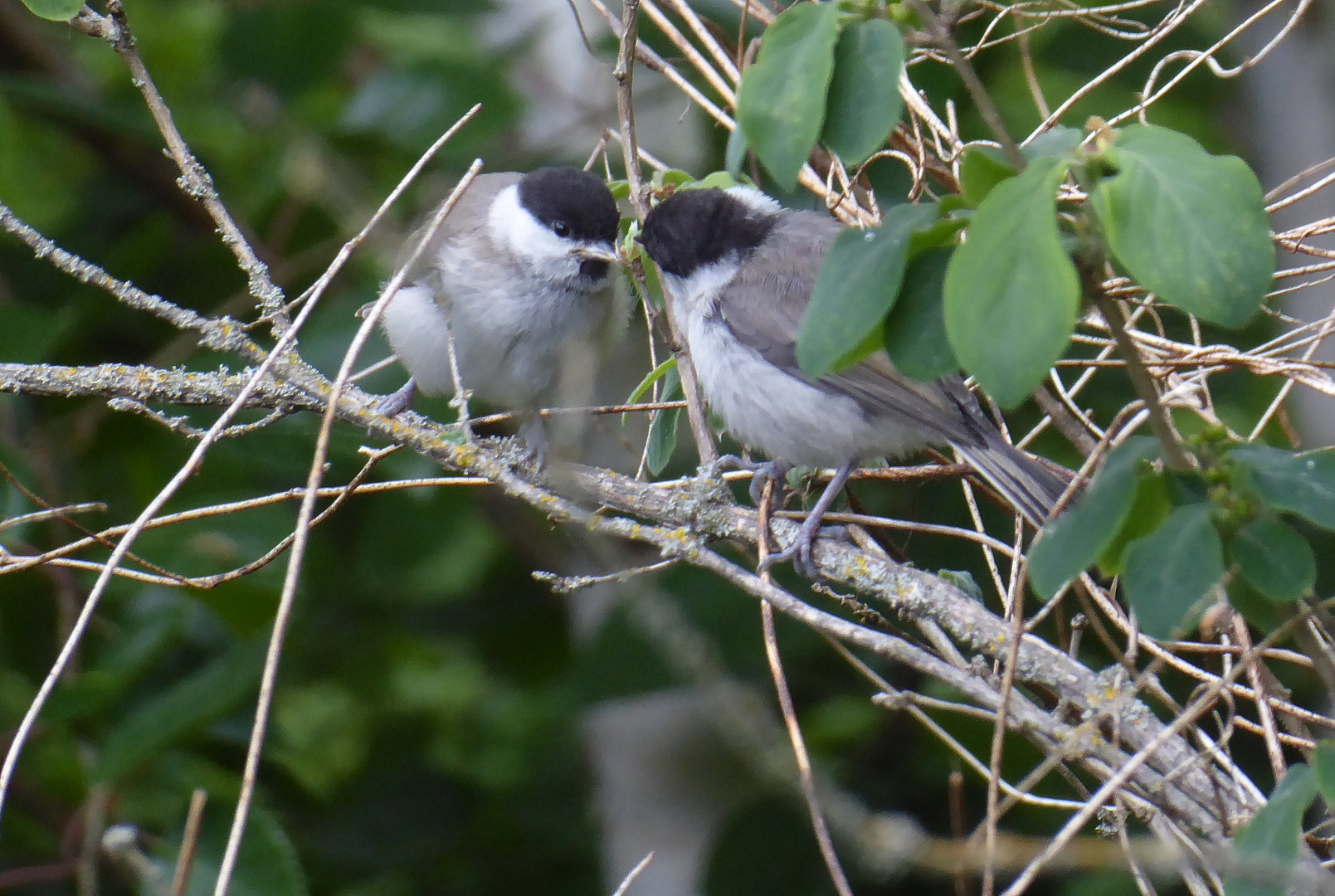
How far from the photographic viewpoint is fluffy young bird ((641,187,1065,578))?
7.88 ft

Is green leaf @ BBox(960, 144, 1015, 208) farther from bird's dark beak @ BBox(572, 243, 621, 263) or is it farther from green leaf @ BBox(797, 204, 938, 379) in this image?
bird's dark beak @ BBox(572, 243, 621, 263)

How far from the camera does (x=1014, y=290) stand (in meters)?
1.18

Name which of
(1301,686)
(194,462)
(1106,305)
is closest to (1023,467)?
(1106,305)

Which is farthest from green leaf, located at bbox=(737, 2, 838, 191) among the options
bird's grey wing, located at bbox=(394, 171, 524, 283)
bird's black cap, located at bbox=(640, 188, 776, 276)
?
bird's grey wing, located at bbox=(394, 171, 524, 283)

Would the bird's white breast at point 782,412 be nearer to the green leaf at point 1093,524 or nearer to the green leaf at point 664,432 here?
the green leaf at point 664,432

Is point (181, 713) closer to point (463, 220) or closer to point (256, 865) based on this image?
point (256, 865)

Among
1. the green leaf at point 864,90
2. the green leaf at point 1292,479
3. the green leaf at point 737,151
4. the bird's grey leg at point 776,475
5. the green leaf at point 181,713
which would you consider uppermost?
the green leaf at point 864,90

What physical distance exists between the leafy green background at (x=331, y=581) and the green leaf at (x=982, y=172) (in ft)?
6.26

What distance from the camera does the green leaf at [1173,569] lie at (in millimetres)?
1210

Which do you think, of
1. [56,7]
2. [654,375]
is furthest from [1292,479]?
[56,7]

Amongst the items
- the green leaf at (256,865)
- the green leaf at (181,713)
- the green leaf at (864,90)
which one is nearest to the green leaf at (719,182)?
the green leaf at (864,90)

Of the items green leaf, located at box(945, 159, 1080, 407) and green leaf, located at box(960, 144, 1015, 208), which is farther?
green leaf, located at box(960, 144, 1015, 208)

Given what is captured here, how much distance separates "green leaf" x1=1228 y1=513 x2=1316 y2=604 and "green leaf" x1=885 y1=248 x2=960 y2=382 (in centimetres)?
36

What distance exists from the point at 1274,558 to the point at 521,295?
2379 millimetres
